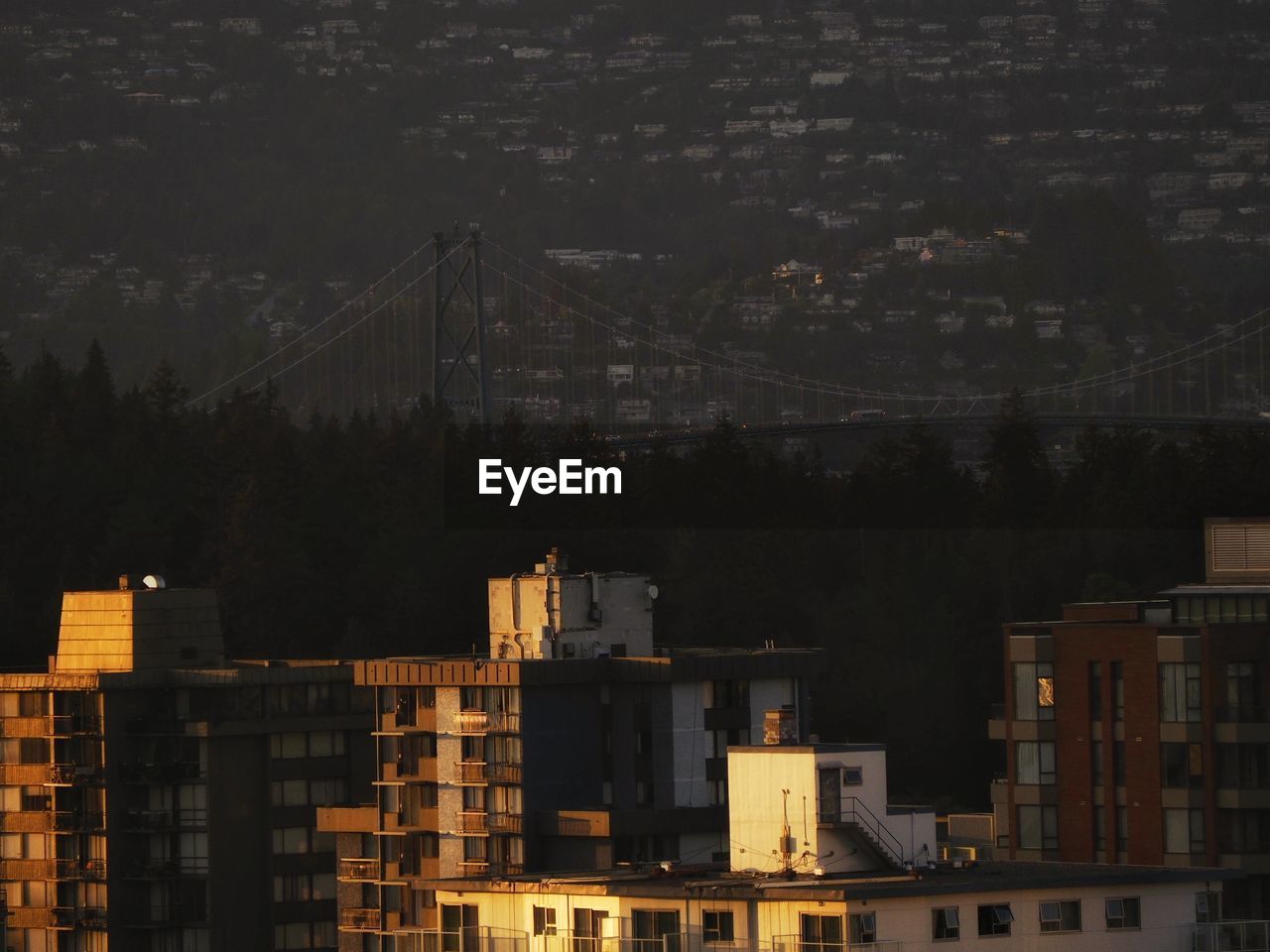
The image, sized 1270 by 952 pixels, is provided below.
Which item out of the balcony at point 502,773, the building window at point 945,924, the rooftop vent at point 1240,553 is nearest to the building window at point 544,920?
the building window at point 945,924

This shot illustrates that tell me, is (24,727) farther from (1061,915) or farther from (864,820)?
(1061,915)

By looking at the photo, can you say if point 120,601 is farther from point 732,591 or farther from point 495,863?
point 732,591

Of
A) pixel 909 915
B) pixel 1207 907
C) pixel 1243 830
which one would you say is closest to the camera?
pixel 909 915

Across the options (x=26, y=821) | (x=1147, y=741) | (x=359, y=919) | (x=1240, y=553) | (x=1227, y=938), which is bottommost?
(x=1227, y=938)

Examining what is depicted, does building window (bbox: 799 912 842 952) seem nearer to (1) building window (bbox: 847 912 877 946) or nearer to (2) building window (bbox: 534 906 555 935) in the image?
(1) building window (bbox: 847 912 877 946)

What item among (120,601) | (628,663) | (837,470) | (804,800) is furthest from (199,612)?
(837,470)

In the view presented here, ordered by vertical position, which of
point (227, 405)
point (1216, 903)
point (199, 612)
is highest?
point (227, 405)

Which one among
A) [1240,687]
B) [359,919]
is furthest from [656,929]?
[359,919]
